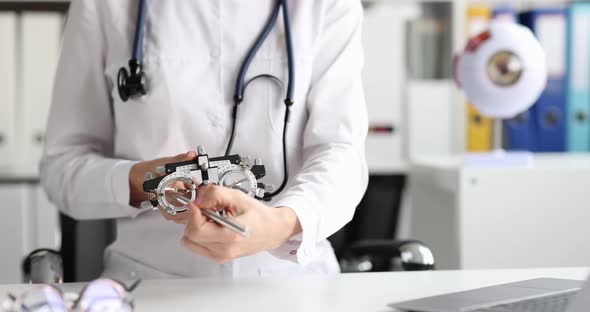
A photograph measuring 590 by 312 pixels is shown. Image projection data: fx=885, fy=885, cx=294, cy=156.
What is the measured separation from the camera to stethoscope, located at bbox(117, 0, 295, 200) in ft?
3.95

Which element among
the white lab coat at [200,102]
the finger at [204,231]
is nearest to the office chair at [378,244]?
the white lab coat at [200,102]

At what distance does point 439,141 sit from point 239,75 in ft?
5.21

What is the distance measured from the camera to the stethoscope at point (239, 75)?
3.95ft

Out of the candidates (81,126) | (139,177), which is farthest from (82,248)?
(139,177)

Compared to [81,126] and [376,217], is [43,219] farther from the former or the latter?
[81,126]

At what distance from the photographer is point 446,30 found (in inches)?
107

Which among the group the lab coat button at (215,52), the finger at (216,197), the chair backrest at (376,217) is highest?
the lab coat button at (215,52)

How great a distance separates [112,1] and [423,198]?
1180mm

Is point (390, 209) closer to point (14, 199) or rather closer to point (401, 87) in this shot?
point (401, 87)

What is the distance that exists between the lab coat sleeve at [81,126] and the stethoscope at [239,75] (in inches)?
3.5

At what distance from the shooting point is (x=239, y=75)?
1221 millimetres

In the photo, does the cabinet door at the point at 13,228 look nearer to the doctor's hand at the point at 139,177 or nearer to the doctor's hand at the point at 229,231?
the doctor's hand at the point at 139,177

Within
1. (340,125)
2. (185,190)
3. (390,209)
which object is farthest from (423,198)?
(185,190)

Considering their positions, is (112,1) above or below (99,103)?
above
